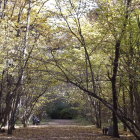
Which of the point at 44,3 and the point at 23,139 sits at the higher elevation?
the point at 44,3

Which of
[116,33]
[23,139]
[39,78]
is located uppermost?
[116,33]

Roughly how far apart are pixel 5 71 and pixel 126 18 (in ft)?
19.1

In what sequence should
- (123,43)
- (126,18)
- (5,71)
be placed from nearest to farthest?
(126,18) < (123,43) < (5,71)

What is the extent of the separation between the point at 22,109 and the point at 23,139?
797 centimetres

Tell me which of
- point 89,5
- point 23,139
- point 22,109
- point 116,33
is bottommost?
point 23,139

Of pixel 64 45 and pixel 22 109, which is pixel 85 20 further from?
pixel 22 109

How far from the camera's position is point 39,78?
37.3 feet

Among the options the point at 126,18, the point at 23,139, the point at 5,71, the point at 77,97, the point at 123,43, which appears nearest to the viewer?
the point at 126,18

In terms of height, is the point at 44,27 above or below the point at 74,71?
above

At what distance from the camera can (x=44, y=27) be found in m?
11.1

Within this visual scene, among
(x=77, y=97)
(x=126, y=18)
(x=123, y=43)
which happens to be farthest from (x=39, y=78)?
(x=77, y=97)

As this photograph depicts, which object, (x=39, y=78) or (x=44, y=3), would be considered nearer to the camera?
(x=44, y=3)

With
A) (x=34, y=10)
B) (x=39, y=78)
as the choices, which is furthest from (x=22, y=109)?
(x=34, y=10)

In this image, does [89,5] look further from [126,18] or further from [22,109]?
[22,109]
